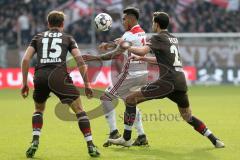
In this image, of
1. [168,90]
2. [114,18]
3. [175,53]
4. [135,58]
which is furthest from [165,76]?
[114,18]

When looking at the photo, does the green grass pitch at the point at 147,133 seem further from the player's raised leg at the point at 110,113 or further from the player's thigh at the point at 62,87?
the player's thigh at the point at 62,87

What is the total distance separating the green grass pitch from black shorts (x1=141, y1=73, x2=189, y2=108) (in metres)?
0.89

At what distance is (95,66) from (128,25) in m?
16.6

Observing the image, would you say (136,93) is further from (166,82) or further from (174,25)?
(174,25)

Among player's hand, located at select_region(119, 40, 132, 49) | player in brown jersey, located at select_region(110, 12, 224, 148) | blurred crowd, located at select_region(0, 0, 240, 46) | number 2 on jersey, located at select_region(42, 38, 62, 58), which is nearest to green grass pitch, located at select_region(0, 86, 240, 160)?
player in brown jersey, located at select_region(110, 12, 224, 148)

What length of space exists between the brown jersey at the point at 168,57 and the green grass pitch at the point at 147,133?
125 cm

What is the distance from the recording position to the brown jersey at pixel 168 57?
11000 millimetres

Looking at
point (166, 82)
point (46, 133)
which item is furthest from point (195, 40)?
point (166, 82)

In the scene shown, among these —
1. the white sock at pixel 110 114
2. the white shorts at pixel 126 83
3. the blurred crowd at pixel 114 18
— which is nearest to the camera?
the white shorts at pixel 126 83

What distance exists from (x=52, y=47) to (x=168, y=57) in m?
2.08

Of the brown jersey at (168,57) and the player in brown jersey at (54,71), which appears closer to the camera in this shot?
the player in brown jersey at (54,71)

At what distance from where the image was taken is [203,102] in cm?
2148

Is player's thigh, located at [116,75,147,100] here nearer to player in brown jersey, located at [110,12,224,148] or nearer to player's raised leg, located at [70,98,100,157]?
player in brown jersey, located at [110,12,224,148]

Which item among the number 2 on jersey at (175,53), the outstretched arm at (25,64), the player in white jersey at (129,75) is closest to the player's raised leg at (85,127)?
the outstretched arm at (25,64)
